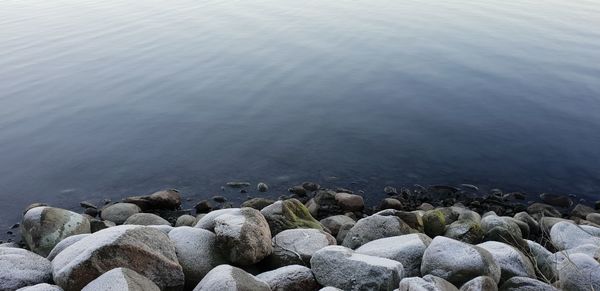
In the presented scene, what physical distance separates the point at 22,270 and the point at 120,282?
2139 mm

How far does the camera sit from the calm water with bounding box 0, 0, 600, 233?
14344 millimetres

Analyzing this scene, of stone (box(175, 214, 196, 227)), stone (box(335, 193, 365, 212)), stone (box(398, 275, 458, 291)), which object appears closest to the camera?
stone (box(398, 275, 458, 291))

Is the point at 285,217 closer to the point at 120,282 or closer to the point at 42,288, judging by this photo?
the point at 120,282

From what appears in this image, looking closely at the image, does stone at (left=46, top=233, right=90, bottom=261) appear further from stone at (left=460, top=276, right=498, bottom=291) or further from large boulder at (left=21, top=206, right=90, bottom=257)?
stone at (left=460, top=276, right=498, bottom=291)

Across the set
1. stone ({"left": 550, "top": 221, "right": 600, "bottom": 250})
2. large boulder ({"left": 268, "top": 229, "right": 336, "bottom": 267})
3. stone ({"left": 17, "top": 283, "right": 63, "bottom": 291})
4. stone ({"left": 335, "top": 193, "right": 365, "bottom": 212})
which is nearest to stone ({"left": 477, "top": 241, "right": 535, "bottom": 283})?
stone ({"left": 550, "top": 221, "right": 600, "bottom": 250})

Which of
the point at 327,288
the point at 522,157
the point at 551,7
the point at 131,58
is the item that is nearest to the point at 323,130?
the point at 522,157

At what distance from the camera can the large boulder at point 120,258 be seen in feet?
21.7

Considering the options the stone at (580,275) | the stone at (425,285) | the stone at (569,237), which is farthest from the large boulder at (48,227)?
the stone at (569,237)

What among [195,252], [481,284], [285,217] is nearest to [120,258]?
[195,252]

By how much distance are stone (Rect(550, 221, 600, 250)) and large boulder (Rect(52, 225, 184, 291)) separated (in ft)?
23.0

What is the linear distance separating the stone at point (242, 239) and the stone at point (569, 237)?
5.55 m

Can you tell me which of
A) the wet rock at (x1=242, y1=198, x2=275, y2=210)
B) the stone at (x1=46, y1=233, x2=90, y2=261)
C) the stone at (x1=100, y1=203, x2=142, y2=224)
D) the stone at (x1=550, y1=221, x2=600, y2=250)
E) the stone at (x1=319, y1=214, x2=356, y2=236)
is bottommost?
the stone at (x1=100, y1=203, x2=142, y2=224)

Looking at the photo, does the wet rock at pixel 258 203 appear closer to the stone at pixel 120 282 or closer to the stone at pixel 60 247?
the stone at pixel 60 247

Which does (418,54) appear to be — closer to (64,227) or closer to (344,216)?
(344,216)
